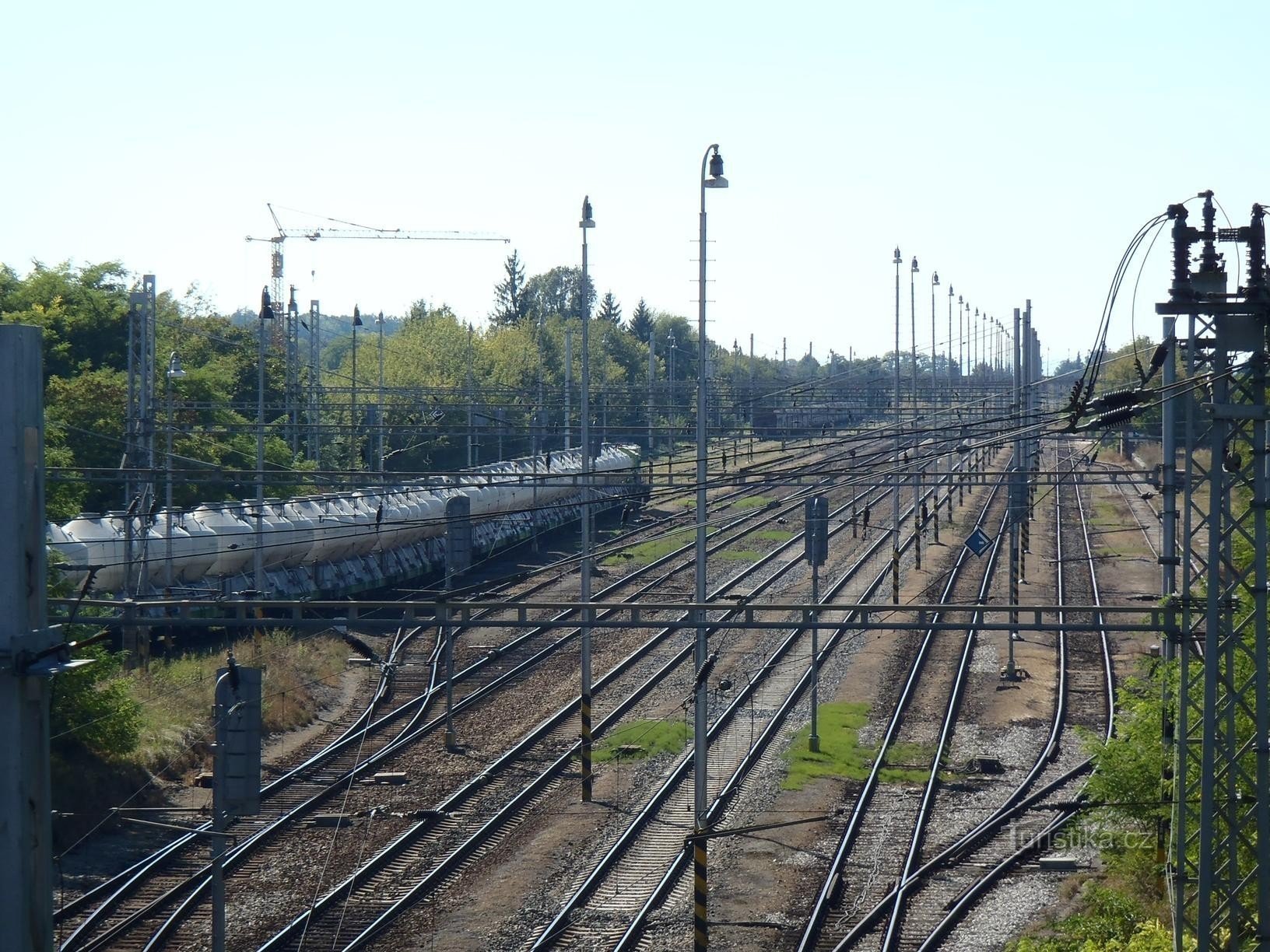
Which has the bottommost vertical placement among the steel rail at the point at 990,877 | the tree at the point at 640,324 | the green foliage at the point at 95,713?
the steel rail at the point at 990,877

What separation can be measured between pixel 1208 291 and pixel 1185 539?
195 cm

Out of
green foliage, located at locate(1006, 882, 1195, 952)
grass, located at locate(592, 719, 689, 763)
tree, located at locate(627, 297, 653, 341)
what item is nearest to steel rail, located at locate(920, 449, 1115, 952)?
green foliage, located at locate(1006, 882, 1195, 952)

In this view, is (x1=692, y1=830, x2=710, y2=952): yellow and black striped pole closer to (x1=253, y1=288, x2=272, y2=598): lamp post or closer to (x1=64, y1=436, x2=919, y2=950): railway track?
(x1=64, y1=436, x2=919, y2=950): railway track

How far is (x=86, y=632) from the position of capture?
1856 centimetres

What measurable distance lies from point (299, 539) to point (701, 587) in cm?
1647

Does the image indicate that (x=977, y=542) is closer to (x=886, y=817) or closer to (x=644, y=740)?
(x=644, y=740)

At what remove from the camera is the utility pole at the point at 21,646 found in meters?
5.76

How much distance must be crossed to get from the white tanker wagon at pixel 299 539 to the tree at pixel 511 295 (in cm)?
Answer: 7084

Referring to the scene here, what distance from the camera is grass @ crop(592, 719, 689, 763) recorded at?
63.6 ft

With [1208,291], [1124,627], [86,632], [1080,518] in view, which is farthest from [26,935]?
[1080,518]

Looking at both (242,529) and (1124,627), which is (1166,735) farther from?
(242,529)

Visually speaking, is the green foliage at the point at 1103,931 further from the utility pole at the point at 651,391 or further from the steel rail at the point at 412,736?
the utility pole at the point at 651,391

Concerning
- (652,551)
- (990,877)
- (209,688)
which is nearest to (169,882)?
(209,688)

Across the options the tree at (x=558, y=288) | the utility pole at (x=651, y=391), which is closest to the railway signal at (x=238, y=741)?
the utility pole at (x=651, y=391)
